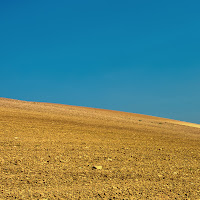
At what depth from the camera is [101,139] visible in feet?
38.4

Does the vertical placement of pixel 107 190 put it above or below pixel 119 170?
below

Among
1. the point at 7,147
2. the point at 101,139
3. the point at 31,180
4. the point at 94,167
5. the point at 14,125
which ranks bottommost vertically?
the point at 31,180

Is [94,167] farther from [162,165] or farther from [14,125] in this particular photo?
[14,125]

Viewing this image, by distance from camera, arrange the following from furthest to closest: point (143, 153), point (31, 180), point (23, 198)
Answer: point (143, 153)
point (31, 180)
point (23, 198)

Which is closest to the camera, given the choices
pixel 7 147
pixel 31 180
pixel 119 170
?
pixel 31 180

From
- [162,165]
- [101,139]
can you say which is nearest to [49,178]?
[162,165]

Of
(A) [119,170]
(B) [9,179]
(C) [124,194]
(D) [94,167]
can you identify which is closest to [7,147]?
(B) [9,179]

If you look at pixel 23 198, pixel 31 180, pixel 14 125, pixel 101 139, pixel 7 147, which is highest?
pixel 14 125

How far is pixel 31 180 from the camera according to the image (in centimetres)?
599

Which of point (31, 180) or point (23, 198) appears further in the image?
point (31, 180)

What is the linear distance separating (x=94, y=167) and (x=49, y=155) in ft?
5.94

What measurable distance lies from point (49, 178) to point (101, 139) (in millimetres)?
5681

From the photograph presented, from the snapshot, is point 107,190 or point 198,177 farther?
point 198,177

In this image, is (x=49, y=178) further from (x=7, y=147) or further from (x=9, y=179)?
(x=7, y=147)
